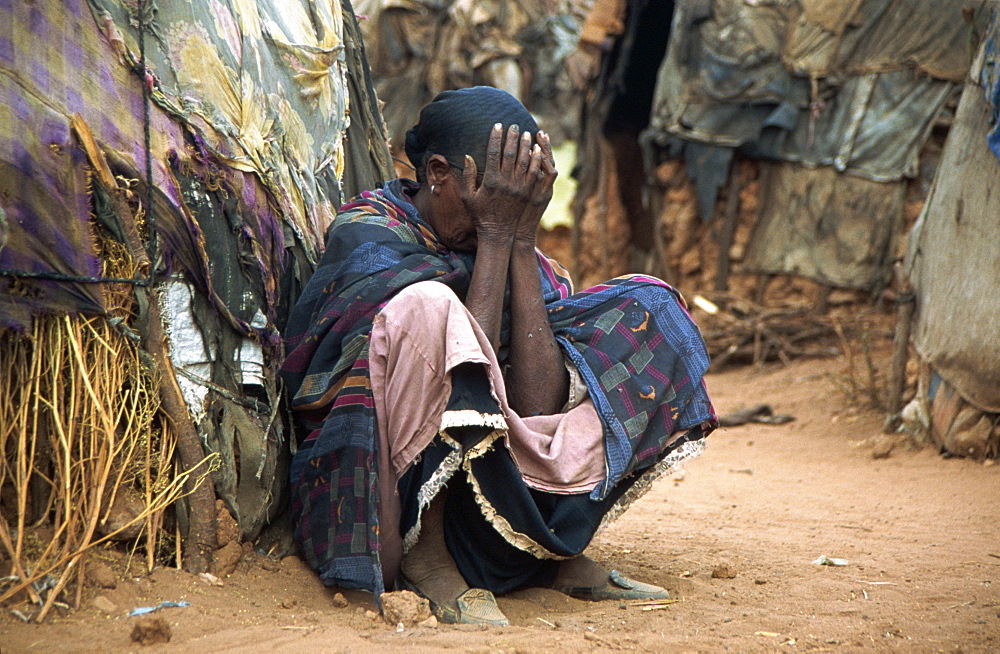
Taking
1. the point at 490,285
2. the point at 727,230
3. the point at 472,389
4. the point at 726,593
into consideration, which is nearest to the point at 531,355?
the point at 490,285

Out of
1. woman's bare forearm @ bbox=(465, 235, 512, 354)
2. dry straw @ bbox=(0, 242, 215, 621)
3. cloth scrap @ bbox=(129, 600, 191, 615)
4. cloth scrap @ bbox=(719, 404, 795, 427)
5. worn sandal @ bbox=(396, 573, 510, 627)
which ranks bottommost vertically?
cloth scrap @ bbox=(719, 404, 795, 427)

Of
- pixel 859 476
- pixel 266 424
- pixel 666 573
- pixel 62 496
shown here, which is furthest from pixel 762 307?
pixel 62 496

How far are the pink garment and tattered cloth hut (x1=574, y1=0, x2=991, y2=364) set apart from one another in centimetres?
651

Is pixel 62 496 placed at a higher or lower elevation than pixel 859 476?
higher

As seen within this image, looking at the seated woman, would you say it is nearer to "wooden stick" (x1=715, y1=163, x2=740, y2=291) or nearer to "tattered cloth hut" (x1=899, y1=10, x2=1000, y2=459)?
"tattered cloth hut" (x1=899, y1=10, x2=1000, y2=459)

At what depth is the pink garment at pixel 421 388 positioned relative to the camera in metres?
2.24

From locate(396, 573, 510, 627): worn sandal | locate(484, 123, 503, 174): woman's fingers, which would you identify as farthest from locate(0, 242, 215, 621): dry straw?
locate(484, 123, 503, 174): woman's fingers

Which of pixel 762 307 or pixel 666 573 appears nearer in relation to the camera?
pixel 666 573

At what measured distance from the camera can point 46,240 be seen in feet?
7.13

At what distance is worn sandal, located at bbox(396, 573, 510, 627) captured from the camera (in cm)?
232

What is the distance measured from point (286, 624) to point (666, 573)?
1277 millimetres

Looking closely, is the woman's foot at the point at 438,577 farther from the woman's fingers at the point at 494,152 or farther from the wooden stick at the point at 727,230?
the wooden stick at the point at 727,230

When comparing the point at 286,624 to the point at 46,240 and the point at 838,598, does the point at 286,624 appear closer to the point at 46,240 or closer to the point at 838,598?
the point at 46,240

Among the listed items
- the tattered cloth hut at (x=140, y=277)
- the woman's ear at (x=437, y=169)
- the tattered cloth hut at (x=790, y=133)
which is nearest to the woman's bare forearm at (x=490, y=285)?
the woman's ear at (x=437, y=169)
